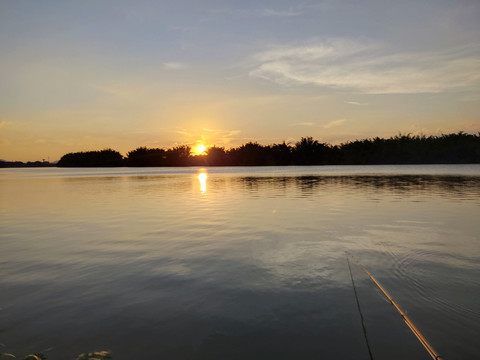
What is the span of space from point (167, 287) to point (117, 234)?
8.75 m

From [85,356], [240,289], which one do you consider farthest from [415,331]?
[85,356]

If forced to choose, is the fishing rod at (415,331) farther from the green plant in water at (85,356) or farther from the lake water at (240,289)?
the green plant in water at (85,356)

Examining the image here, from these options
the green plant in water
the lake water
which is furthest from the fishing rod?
the green plant in water

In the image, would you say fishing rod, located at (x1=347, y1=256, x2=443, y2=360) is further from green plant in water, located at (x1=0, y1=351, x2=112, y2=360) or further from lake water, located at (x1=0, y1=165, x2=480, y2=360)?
green plant in water, located at (x1=0, y1=351, x2=112, y2=360)

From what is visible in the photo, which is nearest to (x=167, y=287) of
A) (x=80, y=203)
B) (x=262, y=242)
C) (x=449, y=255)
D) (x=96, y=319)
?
(x=96, y=319)

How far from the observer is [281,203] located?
27.4 metres

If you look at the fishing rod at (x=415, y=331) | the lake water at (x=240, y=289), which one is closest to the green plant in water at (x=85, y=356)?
the lake water at (x=240, y=289)

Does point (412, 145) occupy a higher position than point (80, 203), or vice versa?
point (412, 145)

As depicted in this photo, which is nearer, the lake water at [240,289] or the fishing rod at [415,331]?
the fishing rod at [415,331]

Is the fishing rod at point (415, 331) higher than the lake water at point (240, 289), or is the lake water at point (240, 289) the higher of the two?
the fishing rod at point (415, 331)

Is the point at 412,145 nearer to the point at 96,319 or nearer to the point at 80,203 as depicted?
the point at 80,203

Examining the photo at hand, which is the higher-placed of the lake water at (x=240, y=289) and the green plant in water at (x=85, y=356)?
the green plant in water at (x=85, y=356)

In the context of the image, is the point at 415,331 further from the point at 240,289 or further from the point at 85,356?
the point at 85,356

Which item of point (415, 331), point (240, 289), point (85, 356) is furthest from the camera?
point (240, 289)
